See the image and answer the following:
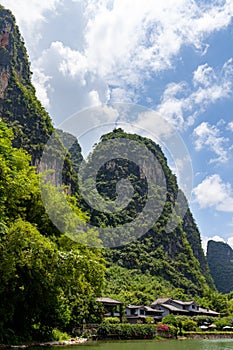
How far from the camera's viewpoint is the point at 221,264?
116688mm

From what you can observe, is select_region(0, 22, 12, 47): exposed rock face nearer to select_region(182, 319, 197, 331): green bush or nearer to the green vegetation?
select_region(182, 319, 197, 331): green bush

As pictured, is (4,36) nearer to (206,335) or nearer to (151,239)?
(151,239)

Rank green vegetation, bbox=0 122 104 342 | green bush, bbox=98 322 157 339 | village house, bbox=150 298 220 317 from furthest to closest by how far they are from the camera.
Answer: village house, bbox=150 298 220 317 → green bush, bbox=98 322 157 339 → green vegetation, bbox=0 122 104 342

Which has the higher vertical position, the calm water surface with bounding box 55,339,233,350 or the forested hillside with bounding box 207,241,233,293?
the forested hillside with bounding box 207,241,233,293

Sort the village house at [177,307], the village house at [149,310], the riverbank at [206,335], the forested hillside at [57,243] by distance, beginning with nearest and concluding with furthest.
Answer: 1. the forested hillside at [57,243]
2. the riverbank at [206,335]
3. the village house at [149,310]
4. the village house at [177,307]

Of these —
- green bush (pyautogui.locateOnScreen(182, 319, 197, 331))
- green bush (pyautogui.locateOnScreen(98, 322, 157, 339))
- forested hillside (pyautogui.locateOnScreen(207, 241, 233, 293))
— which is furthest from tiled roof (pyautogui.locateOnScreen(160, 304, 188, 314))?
forested hillside (pyautogui.locateOnScreen(207, 241, 233, 293))

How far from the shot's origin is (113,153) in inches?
2675

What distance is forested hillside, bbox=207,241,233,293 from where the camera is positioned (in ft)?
361

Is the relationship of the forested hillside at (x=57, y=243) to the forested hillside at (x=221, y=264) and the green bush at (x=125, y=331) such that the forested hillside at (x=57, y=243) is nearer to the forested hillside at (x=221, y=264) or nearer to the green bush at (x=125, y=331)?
the green bush at (x=125, y=331)

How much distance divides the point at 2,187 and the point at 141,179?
71.3m

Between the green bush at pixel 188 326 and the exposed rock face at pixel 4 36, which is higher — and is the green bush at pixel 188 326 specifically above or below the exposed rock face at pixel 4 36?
below

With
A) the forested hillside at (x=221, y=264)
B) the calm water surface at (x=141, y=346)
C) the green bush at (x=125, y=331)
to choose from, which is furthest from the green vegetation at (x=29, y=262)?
the forested hillside at (x=221, y=264)

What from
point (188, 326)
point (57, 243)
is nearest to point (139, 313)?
point (188, 326)

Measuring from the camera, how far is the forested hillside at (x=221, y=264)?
110m
